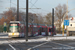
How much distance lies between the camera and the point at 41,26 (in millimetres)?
39906

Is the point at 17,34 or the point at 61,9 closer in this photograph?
the point at 17,34

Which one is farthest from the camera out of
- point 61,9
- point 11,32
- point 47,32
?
point 61,9

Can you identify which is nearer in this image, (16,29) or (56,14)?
(16,29)

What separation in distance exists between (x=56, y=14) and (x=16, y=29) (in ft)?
92.5

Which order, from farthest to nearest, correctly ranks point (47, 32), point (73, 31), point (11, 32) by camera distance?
1. point (73, 31)
2. point (47, 32)
3. point (11, 32)

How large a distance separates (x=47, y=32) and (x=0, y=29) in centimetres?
2961

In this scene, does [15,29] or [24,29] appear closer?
[15,29]

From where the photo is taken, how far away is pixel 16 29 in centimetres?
2866

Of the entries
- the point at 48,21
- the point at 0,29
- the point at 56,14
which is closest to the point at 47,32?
the point at 56,14

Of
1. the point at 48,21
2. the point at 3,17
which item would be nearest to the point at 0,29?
the point at 3,17

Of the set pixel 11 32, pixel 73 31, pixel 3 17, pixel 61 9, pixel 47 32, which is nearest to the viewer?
pixel 11 32

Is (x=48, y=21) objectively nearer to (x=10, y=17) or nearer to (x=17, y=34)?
(x=10, y=17)

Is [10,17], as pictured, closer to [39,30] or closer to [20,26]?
[39,30]

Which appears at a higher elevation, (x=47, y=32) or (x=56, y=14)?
→ (x=56, y=14)
